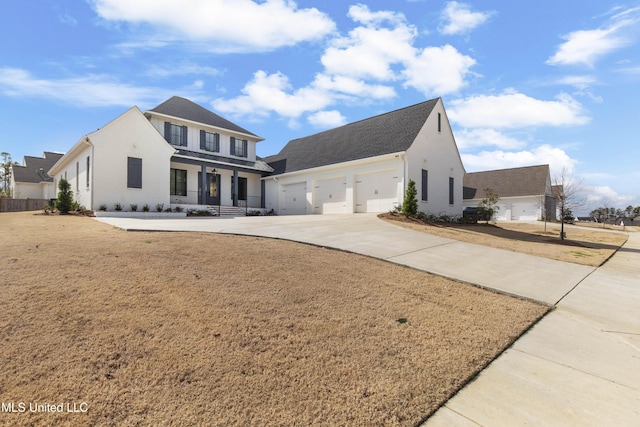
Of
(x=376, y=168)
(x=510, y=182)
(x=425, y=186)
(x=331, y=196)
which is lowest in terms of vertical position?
(x=331, y=196)

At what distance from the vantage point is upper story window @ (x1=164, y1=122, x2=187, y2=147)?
2023cm

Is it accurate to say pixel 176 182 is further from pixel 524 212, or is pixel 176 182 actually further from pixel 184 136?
pixel 524 212

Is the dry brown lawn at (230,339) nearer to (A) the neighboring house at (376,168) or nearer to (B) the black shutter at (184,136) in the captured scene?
(A) the neighboring house at (376,168)

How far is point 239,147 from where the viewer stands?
950 inches

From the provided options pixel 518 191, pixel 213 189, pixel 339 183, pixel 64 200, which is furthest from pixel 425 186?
pixel 64 200

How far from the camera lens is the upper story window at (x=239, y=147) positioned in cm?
2367

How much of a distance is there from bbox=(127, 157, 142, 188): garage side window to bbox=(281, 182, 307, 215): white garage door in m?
9.82

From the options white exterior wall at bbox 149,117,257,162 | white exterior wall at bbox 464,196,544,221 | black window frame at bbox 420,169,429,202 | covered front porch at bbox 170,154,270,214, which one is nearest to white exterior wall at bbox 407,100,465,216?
black window frame at bbox 420,169,429,202

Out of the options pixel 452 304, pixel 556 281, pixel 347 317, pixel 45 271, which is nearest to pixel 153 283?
pixel 45 271

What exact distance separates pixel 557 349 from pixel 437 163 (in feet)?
57.6

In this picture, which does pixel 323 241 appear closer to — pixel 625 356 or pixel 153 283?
pixel 153 283

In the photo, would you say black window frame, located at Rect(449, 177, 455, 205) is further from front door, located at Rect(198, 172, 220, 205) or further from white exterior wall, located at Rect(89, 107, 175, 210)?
white exterior wall, located at Rect(89, 107, 175, 210)

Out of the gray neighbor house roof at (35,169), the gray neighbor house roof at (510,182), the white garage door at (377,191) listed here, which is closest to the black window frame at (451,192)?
the white garage door at (377,191)

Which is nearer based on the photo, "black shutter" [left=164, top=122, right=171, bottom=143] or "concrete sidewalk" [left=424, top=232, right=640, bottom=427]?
"concrete sidewalk" [left=424, top=232, right=640, bottom=427]
